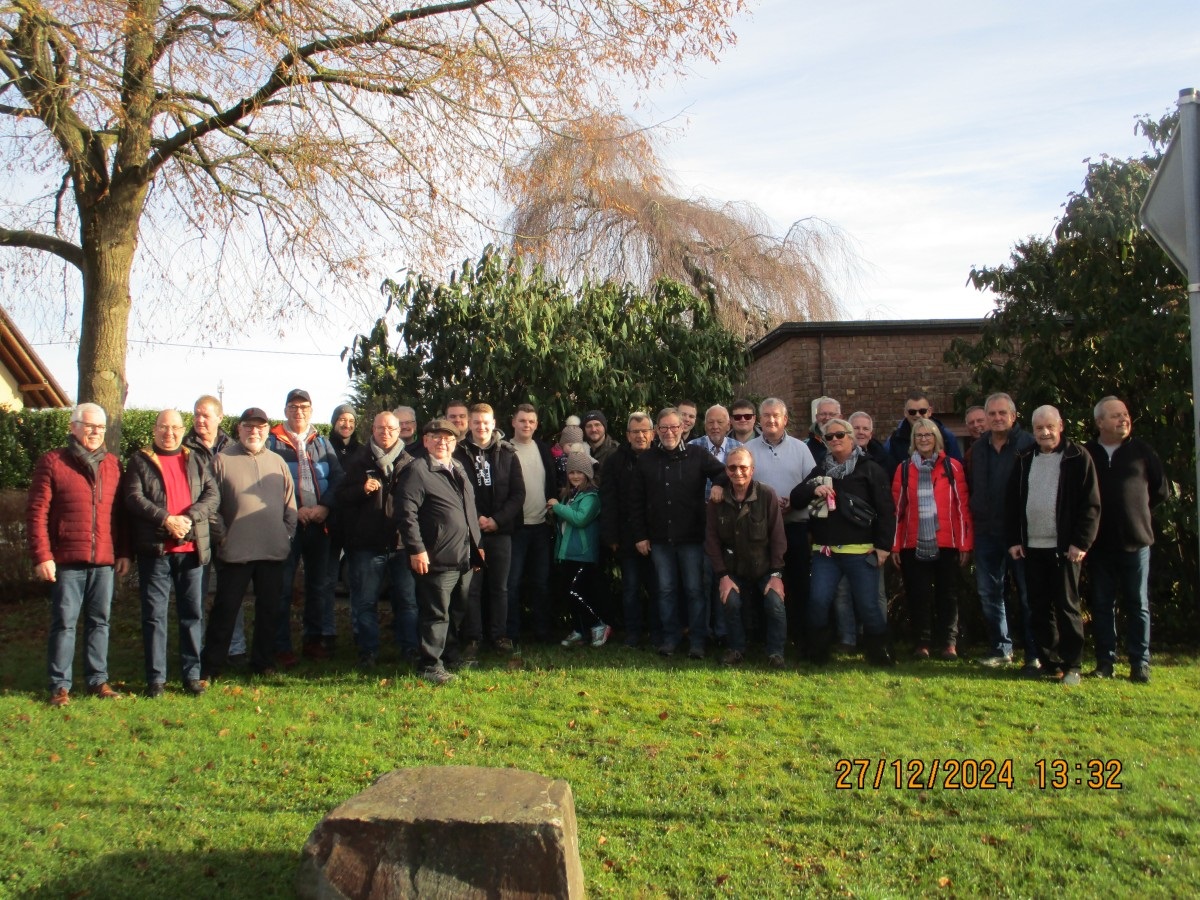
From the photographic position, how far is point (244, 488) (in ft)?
24.1

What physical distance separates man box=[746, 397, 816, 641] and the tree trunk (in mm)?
6542

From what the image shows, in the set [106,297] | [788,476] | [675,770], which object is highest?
[106,297]

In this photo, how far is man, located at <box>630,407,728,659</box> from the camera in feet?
26.1

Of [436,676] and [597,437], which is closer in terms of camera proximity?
[436,676]

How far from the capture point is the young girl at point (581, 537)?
837cm

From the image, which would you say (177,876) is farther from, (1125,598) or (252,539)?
(1125,598)

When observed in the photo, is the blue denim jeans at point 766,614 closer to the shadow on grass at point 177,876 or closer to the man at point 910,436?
the man at point 910,436

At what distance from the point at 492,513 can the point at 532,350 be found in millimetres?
1728

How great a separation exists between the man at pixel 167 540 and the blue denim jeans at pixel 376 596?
118 cm

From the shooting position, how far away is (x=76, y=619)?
6625mm

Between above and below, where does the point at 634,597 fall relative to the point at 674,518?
below

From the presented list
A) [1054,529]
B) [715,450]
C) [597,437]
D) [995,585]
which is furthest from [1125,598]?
[597,437]

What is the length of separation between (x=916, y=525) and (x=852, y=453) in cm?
77

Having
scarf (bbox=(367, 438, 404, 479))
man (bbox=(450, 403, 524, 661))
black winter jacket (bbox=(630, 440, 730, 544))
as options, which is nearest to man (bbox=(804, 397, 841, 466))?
black winter jacket (bbox=(630, 440, 730, 544))
